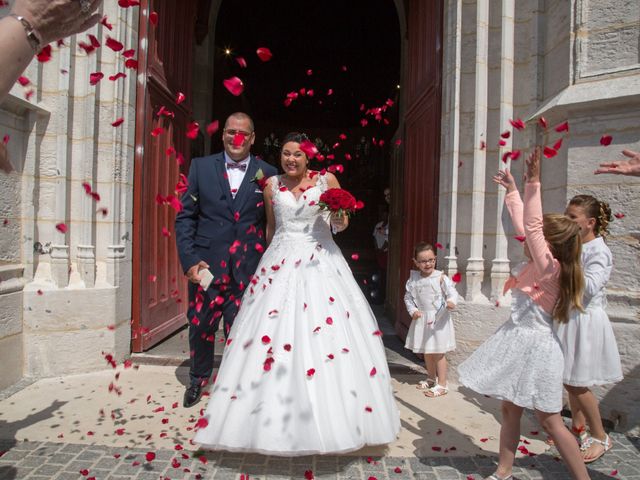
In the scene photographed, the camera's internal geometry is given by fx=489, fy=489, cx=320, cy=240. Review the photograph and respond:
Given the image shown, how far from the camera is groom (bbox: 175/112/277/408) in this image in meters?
3.97

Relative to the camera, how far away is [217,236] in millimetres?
3967

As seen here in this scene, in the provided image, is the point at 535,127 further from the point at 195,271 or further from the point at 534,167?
the point at 195,271

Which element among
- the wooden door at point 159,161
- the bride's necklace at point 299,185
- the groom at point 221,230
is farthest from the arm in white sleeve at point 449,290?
the wooden door at point 159,161

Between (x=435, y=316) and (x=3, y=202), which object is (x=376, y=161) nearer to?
(x=435, y=316)

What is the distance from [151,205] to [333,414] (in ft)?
11.3

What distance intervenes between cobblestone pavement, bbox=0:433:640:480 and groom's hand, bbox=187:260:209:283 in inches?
47.6

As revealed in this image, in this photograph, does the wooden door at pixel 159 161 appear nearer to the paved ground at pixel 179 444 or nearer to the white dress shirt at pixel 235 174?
the paved ground at pixel 179 444

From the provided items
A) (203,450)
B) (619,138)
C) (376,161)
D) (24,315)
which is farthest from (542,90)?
(376,161)

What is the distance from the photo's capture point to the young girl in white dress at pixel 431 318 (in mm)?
4328

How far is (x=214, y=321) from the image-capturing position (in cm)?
404

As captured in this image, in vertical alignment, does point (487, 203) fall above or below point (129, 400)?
above

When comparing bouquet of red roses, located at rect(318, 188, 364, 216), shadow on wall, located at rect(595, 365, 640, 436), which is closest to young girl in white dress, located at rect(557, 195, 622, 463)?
shadow on wall, located at rect(595, 365, 640, 436)

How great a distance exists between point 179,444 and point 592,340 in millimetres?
2809

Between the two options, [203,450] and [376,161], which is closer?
[203,450]
